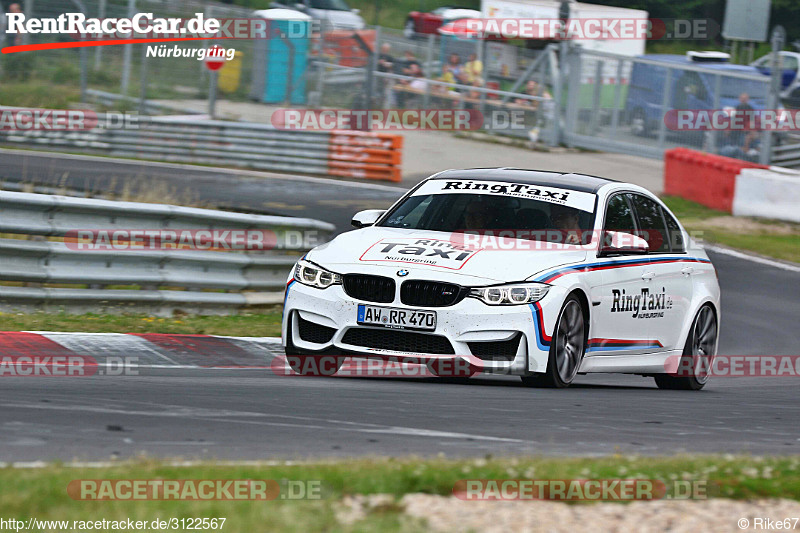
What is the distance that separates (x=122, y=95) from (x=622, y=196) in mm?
18443

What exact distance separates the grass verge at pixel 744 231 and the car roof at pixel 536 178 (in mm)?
9607

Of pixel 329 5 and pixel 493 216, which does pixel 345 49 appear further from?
pixel 493 216

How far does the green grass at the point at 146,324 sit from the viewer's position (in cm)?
980

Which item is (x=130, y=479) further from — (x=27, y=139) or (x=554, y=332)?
(x=27, y=139)

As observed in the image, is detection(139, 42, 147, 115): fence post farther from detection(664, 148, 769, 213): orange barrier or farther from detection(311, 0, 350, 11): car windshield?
detection(311, 0, 350, 11): car windshield

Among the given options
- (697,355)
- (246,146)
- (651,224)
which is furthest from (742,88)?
(651,224)

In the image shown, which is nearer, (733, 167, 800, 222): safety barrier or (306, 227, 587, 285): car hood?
(306, 227, 587, 285): car hood

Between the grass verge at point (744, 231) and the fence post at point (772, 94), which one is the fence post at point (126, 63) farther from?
the fence post at point (772, 94)

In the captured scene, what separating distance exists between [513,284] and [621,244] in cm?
129

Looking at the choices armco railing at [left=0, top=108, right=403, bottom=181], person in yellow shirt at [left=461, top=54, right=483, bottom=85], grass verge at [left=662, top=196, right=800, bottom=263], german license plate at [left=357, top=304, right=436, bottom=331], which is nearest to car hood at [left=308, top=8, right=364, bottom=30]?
person in yellow shirt at [left=461, top=54, right=483, bottom=85]

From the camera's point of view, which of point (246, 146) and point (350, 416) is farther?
point (246, 146)

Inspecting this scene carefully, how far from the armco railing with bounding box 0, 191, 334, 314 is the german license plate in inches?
135

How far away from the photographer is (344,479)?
4.71 metres

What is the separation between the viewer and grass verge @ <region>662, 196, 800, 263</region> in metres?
18.9
